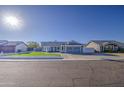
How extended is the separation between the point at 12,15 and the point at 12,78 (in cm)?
246

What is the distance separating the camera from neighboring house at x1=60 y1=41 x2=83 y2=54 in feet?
29.6

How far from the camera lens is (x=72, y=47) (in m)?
10.4

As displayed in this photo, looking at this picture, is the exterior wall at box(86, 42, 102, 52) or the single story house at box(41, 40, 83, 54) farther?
the exterior wall at box(86, 42, 102, 52)

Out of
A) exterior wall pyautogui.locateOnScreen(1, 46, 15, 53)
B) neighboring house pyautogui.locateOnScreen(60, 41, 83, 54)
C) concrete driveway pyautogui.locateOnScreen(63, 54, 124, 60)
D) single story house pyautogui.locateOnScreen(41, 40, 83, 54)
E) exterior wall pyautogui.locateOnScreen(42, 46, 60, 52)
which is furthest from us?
concrete driveway pyautogui.locateOnScreen(63, 54, 124, 60)

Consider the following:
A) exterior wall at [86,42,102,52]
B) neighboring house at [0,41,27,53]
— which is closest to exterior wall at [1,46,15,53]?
neighboring house at [0,41,27,53]

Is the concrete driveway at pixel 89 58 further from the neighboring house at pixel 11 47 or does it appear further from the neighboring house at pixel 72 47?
the neighboring house at pixel 11 47

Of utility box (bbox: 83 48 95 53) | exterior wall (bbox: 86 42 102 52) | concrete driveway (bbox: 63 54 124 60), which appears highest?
exterior wall (bbox: 86 42 102 52)

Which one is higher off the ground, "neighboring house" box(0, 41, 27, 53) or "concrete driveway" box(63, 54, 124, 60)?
"neighboring house" box(0, 41, 27, 53)

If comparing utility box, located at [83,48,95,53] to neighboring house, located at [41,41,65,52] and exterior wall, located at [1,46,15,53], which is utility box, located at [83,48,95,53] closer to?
neighboring house, located at [41,41,65,52]

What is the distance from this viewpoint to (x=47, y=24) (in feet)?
22.9

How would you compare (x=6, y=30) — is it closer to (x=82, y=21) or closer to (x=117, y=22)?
(x=82, y=21)

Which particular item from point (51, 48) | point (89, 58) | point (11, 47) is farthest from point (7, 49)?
point (89, 58)

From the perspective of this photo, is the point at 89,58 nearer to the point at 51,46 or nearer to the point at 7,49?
the point at 51,46
